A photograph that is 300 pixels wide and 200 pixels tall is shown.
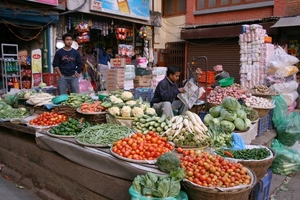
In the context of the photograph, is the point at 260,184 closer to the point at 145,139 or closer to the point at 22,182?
the point at 145,139

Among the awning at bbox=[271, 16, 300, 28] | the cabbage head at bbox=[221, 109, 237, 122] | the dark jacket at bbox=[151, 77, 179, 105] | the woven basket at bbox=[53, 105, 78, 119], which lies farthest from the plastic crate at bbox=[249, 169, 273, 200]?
the awning at bbox=[271, 16, 300, 28]

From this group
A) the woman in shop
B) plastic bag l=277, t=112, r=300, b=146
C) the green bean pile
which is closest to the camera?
the green bean pile

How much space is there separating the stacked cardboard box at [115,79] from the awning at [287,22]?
6.12m

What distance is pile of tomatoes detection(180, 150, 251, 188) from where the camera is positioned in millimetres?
2549

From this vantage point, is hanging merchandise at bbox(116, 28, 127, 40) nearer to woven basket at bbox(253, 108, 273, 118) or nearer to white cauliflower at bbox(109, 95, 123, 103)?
white cauliflower at bbox(109, 95, 123, 103)

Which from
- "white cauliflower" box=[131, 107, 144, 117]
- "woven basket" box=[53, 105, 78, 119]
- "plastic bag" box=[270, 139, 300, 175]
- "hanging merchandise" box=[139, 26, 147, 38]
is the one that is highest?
"hanging merchandise" box=[139, 26, 147, 38]

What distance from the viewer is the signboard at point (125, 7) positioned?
10539mm

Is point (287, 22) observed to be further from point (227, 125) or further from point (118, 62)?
point (227, 125)

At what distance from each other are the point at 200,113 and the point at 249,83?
3998mm

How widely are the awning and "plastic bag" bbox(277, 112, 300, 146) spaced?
4.98 m

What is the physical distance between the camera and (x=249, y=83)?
348 inches

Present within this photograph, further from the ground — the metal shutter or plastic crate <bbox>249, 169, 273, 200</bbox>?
the metal shutter

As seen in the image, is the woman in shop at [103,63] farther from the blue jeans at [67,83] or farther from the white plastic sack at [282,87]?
the white plastic sack at [282,87]

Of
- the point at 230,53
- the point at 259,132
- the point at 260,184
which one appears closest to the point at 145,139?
the point at 260,184
